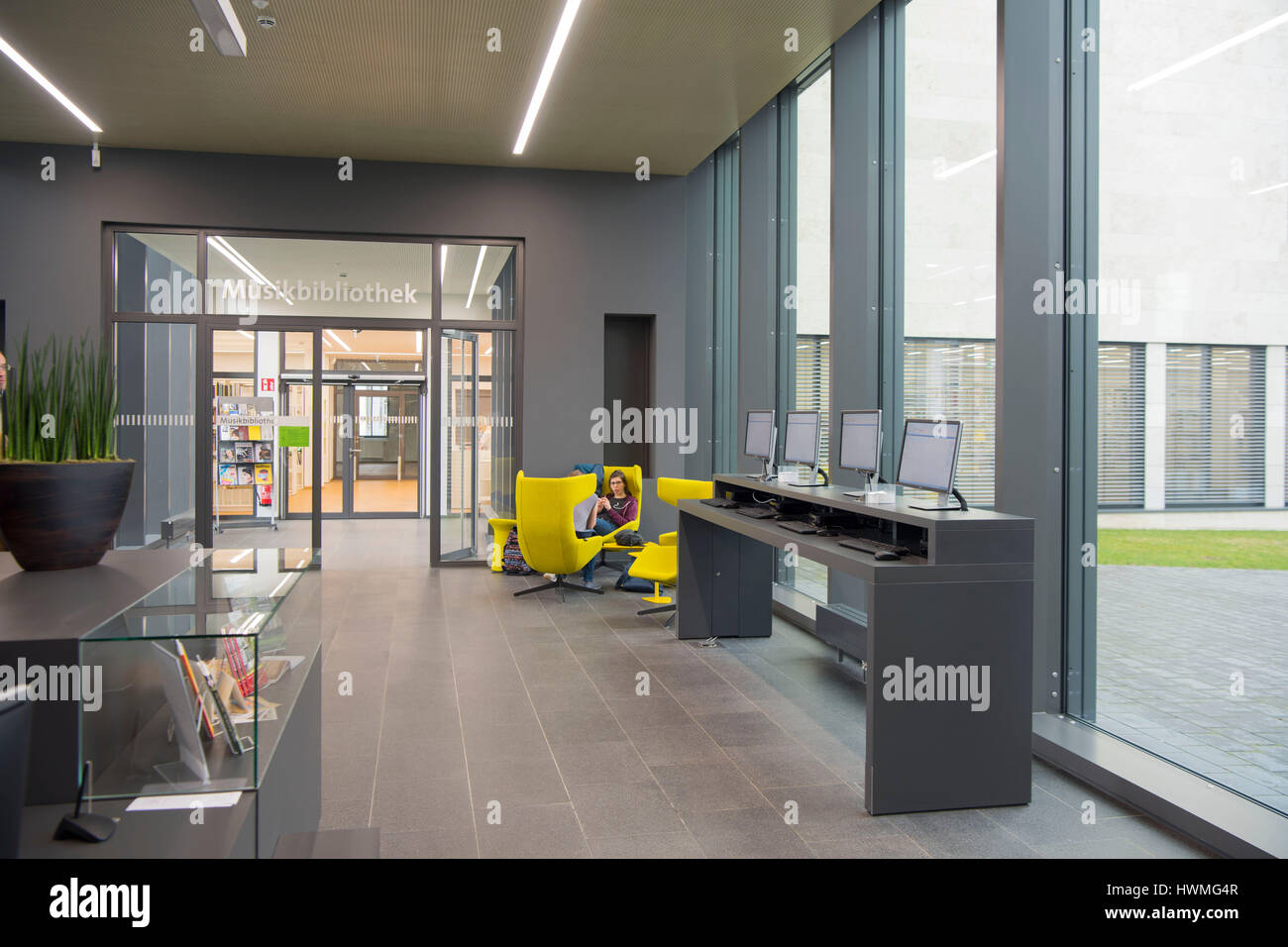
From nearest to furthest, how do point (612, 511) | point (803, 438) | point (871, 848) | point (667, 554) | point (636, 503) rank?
point (871, 848) < point (803, 438) < point (667, 554) < point (612, 511) < point (636, 503)

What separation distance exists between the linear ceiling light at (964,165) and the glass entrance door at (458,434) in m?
5.29

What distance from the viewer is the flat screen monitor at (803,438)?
18.0 ft

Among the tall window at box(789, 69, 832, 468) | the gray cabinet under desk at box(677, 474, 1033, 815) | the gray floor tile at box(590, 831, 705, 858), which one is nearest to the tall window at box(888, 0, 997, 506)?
the gray cabinet under desk at box(677, 474, 1033, 815)

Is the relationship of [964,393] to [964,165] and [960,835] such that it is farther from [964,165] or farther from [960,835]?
[960,835]

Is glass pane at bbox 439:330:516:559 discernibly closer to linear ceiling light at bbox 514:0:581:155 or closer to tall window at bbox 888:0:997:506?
linear ceiling light at bbox 514:0:581:155

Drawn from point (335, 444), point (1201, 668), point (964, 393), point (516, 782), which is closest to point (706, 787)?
point (516, 782)

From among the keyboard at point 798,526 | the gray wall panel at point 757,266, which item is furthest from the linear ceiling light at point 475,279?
the keyboard at point 798,526

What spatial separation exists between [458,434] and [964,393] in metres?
5.57

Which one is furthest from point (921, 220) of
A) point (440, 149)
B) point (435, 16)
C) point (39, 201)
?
point (39, 201)

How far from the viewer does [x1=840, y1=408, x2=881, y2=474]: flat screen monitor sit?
15.3 feet

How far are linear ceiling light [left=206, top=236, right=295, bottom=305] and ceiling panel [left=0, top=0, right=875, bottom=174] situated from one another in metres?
0.85

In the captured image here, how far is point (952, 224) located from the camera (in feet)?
16.9

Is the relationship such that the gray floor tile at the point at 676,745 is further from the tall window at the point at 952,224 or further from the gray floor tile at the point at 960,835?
the tall window at the point at 952,224

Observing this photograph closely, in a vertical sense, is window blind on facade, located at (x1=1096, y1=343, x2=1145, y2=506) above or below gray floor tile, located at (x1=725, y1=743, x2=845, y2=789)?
above
